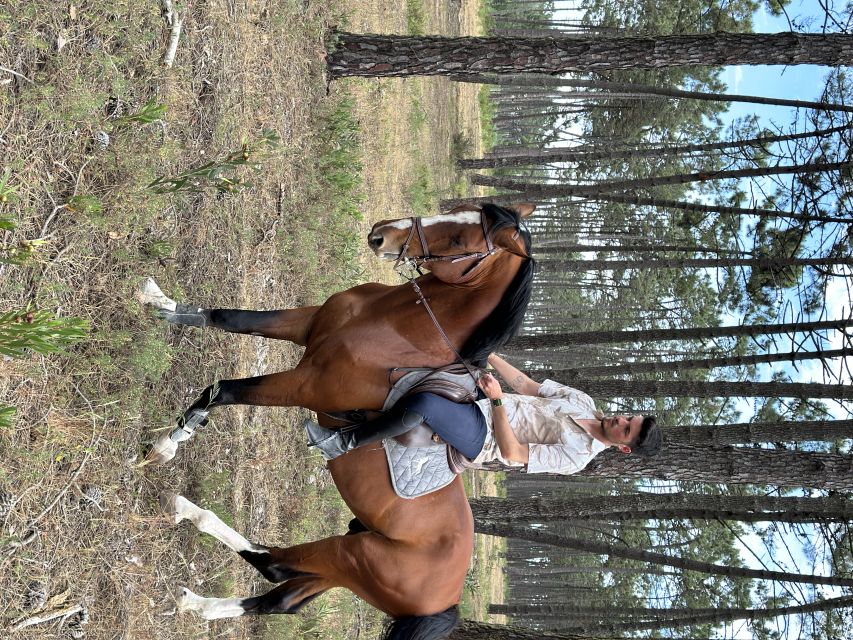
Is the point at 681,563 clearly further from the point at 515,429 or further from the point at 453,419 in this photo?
the point at 453,419

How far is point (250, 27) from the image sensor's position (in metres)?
6.75

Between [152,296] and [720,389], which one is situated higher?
[152,296]

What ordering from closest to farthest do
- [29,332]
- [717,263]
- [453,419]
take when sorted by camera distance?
1. [29,332]
2. [453,419]
3. [717,263]

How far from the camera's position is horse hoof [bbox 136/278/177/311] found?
14.2ft

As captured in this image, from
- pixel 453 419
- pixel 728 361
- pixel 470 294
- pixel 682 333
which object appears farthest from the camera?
pixel 682 333

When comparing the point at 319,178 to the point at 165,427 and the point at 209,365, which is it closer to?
the point at 209,365

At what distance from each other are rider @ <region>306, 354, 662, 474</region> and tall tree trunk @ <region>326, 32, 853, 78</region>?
427 centimetres

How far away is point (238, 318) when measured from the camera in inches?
167

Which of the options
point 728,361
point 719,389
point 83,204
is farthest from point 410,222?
point 728,361

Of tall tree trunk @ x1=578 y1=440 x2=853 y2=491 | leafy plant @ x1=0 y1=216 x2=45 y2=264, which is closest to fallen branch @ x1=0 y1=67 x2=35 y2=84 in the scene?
leafy plant @ x1=0 y1=216 x2=45 y2=264

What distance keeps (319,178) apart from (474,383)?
5.64 metres

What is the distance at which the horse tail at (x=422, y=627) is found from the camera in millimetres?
4254

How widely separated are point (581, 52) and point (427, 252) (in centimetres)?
479

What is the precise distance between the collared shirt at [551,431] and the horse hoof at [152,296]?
2.28 m
